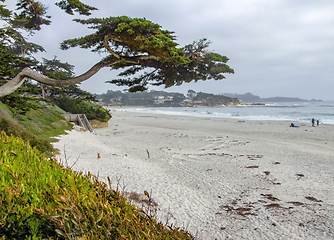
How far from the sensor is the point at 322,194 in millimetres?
6520

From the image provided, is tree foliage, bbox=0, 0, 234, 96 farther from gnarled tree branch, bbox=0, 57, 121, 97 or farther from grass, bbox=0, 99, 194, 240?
grass, bbox=0, 99, 194, 240

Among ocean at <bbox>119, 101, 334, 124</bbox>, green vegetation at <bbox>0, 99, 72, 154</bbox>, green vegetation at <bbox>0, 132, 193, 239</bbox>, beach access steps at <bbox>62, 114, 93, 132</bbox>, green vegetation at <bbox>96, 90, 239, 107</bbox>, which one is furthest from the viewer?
green vegetation at <bbox>96, 90, 239, 107</bbox>

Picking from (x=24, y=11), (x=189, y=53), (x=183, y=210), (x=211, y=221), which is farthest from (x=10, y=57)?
(x=211, y=221)

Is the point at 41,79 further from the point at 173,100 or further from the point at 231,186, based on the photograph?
the point at 173,100

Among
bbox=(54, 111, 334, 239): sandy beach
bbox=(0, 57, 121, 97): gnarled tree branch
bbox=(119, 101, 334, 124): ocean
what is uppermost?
bbox=(0, 57, 121, 97): gnarled tree branch

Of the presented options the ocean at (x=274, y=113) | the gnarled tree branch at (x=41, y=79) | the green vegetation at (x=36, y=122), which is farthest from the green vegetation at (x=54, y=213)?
the ocean at (x=274, y=113)

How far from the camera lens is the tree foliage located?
18.0ft

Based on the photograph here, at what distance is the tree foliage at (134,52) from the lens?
5473mm

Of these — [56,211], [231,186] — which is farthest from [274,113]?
[56,211]

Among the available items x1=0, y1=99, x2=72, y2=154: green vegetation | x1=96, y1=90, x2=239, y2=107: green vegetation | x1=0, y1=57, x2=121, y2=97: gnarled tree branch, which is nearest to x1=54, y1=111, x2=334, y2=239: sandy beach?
x1=0, y1=57, x2=121, y2=97: gnarled tree branch

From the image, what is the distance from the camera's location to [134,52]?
6406 mm

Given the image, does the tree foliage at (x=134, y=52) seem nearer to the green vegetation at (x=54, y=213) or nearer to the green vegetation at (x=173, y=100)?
the green vegetation at (x=54, y=213)

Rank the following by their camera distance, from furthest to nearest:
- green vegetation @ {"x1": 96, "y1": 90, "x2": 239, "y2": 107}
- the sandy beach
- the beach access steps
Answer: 1. green vegetation @ {"x1": 96, "y1": 90, "x2": 239, "y2": 107}
2. the beach access steps
3. the sandy beach

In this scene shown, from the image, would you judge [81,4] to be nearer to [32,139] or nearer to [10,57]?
[10,57]
